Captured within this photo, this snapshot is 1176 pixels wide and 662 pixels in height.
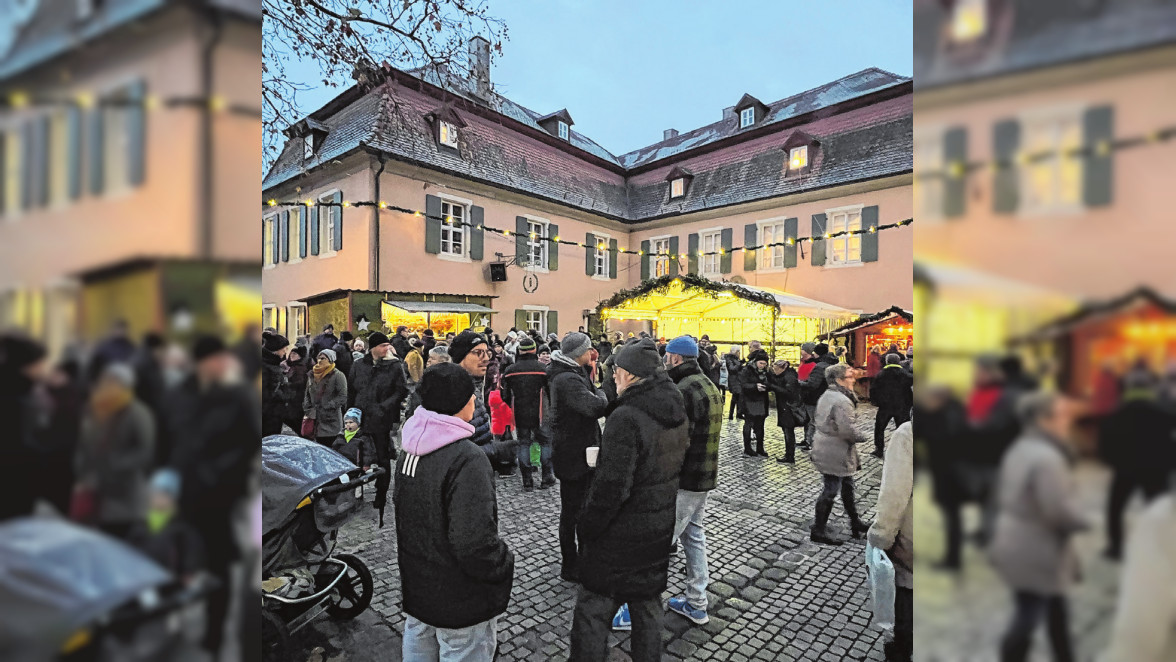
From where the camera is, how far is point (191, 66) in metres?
0.64

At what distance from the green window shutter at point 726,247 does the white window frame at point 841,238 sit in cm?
332

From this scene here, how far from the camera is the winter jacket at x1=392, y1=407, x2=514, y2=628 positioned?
2.15m

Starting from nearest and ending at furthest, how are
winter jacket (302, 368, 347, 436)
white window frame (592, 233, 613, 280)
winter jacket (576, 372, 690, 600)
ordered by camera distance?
winter jacket (576, 372, 690, 600)
winter jacket (302, 368, 347, 436)
white window frame (592, 233, 613, 280)

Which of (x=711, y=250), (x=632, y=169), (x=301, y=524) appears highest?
(x=632, y=169)

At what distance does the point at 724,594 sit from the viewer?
12.3 ft

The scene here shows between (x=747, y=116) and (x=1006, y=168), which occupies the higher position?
(x=747, y=116)

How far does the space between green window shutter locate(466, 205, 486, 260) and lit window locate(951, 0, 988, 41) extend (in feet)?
54.5

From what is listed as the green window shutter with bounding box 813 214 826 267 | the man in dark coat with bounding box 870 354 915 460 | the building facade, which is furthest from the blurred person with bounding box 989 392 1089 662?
the green window shutter with bounding box 813 214 826 267

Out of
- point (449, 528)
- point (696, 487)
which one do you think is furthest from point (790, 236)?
point (449, 528)

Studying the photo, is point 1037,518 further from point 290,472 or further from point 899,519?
point 290,472

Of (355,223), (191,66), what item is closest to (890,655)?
(191,66)

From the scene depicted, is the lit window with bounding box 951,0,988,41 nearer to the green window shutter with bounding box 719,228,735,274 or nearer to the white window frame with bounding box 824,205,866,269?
the white window frame with bounding box 824,205,866,269

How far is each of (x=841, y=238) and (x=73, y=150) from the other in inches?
759

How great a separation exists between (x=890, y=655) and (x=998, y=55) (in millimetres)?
3413
